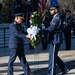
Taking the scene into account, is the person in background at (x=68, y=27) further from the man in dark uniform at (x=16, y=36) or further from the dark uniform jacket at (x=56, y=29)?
the man in dark uniform at (x=16, y=36)

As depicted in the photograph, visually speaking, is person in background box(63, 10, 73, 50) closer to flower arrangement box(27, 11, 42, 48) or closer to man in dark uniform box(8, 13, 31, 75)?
flower arrangement box(27, 11, 42, 48)

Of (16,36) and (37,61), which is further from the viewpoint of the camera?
(37,61)

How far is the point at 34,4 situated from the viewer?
31500 mm

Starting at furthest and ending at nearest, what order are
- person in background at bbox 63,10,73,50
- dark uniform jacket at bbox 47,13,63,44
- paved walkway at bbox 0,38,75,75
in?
person in background at bbox 63,10,73,50 → paved walkway at bbox 0,38,75,75 → dark uniform jacket at bbox 47,13,63,44

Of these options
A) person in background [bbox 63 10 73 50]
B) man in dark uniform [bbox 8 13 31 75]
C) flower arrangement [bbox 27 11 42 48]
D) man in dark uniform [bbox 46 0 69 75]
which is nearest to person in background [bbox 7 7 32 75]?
man in dark uniform [bbox 8 13 31 75]

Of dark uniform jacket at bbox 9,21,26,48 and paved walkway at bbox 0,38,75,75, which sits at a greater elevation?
dark uniform jacket at bbox 9,21,26,48

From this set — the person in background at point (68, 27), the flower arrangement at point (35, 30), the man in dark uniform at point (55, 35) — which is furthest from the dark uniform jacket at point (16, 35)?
the person in background at point (68, 27)

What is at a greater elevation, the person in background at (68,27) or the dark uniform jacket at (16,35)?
the dark uniform jacket at (16,35)

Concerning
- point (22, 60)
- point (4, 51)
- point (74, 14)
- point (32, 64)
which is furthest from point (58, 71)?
point (74, 14)

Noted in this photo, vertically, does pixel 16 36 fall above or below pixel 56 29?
below

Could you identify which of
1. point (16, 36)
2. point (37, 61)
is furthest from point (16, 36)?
point (37, 61)

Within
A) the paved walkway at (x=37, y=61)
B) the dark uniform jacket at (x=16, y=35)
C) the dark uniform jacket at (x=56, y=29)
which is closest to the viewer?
the dark uniform jacket at (x=16, y=35)

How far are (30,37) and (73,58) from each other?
5777 mm

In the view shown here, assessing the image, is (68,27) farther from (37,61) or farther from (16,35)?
(16,35)
